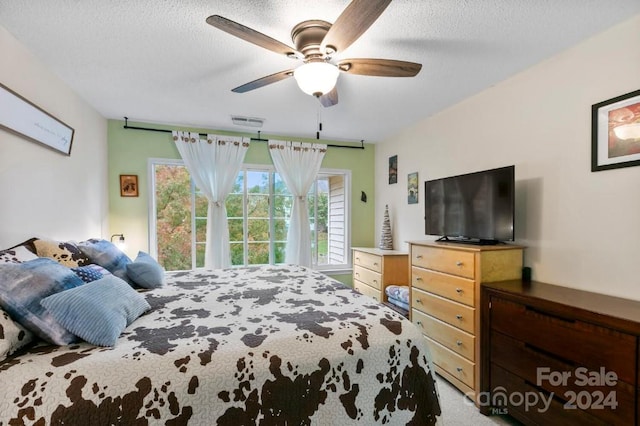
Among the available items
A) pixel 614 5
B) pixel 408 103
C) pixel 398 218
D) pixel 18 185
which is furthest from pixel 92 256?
pixel 614 5

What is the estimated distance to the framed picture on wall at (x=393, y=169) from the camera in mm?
4020

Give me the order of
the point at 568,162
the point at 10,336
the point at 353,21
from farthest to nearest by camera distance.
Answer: the point at 568,162 < the point at 353,21 < the point at 10,336

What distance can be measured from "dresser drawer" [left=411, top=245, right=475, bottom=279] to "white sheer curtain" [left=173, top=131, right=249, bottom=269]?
93.4 inches

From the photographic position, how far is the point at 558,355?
64.7 inches

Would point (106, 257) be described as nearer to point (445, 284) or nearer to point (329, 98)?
point (329, 98)

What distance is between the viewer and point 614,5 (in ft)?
5.16

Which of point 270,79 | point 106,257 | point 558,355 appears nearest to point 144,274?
point 106,257

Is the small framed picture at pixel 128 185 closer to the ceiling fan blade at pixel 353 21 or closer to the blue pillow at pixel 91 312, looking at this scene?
the blue pillow at pixel 91 312

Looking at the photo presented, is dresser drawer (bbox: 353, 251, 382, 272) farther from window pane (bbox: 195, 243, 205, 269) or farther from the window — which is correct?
window pane (bbox: 195, 243, 205, 269)

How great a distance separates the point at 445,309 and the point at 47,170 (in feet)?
10.9

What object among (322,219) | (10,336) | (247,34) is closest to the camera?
(10,336)

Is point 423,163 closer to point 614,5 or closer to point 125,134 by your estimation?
point 614,5

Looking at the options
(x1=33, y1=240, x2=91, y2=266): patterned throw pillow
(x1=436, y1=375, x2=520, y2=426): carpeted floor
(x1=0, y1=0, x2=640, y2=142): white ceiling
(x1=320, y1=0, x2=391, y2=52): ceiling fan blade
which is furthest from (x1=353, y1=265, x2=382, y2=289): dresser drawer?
(x1=33, y1=240, x2=91, y2=266): patterned throw pillow

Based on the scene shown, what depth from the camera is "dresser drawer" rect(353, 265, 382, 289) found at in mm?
3592
